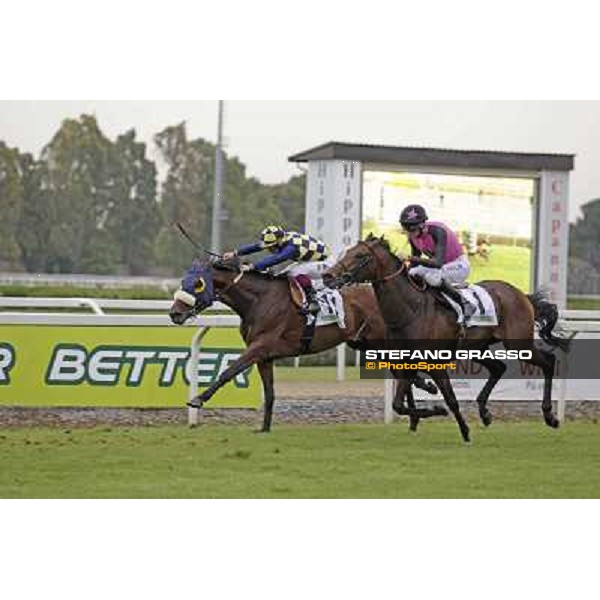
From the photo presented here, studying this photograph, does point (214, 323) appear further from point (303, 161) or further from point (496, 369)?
point (303, 161)

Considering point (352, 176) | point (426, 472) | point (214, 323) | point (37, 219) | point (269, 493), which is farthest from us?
point (37, 219)

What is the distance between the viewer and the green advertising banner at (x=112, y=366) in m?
9.22

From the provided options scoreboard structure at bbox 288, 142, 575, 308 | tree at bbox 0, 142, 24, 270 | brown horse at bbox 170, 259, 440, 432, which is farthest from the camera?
tree at bbox 0, 142, 24, 270

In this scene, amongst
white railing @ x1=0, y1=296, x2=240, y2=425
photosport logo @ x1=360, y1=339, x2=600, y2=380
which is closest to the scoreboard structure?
photosport logo @ x1=360, y1=339, x2=600, y2=380

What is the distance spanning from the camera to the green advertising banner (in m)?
9.22

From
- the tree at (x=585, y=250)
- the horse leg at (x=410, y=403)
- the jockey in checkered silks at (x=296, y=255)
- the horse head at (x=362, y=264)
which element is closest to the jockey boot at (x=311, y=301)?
the jockey in checkered silks at (x=296, y=255)

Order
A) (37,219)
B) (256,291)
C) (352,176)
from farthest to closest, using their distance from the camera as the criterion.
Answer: (37,219), (352,176), (256,291)

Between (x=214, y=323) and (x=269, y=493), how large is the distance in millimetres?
2462

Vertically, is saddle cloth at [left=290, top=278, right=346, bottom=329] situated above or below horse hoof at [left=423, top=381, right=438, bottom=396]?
above

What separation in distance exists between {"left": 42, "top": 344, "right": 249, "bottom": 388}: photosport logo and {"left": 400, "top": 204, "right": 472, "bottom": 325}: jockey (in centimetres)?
155

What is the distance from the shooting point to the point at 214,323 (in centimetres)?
951

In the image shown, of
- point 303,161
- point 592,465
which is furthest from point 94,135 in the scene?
point 592,465

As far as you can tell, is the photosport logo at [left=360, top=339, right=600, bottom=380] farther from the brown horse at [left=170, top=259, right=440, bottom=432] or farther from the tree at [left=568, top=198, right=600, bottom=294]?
the tree at [left=568, top=198, right=600, bottom=294]

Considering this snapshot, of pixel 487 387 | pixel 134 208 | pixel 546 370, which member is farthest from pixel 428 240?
pixel 134 208
